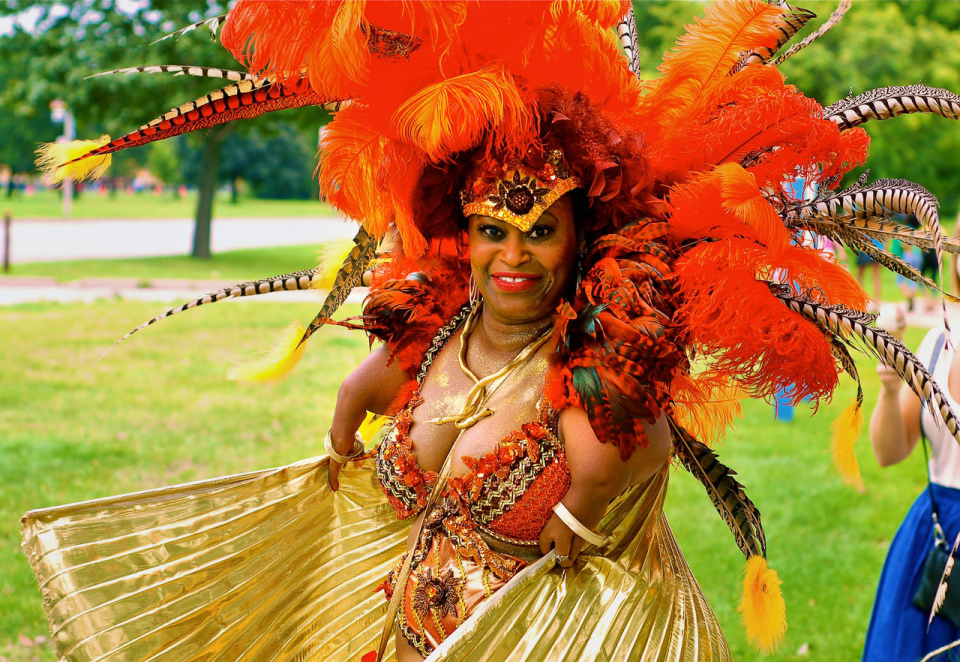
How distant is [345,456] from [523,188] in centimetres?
103

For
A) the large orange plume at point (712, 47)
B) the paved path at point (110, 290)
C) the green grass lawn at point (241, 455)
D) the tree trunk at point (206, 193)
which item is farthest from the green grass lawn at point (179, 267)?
the large orange plume at point (712, 47)

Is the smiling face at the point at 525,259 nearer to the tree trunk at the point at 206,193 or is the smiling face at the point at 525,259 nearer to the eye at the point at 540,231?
Result: the eye at the point at 540,231

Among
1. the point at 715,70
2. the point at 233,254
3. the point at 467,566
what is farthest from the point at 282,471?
the point at 233,254

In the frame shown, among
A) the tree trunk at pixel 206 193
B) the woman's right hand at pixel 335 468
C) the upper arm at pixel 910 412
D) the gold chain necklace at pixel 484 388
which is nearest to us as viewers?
the gold chain necklace at pixel 484 388

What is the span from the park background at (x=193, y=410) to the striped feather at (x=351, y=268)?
0.75 ft

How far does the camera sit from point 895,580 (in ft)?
9.91

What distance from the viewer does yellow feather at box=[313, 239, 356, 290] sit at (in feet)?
8.16

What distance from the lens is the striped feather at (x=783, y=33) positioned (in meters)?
2.21

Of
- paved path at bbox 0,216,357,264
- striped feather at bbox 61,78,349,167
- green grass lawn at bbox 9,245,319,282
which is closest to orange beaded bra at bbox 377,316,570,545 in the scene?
striped feather at bbox 61,78,349,167

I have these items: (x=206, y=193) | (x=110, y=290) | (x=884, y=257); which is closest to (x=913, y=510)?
(x=884, y=257)

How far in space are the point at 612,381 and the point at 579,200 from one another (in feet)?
1.55

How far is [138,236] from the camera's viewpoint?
25938mm

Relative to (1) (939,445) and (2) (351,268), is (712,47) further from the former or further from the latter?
(1) (939,445)

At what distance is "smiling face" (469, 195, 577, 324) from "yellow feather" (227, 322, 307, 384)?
27.3 inches
